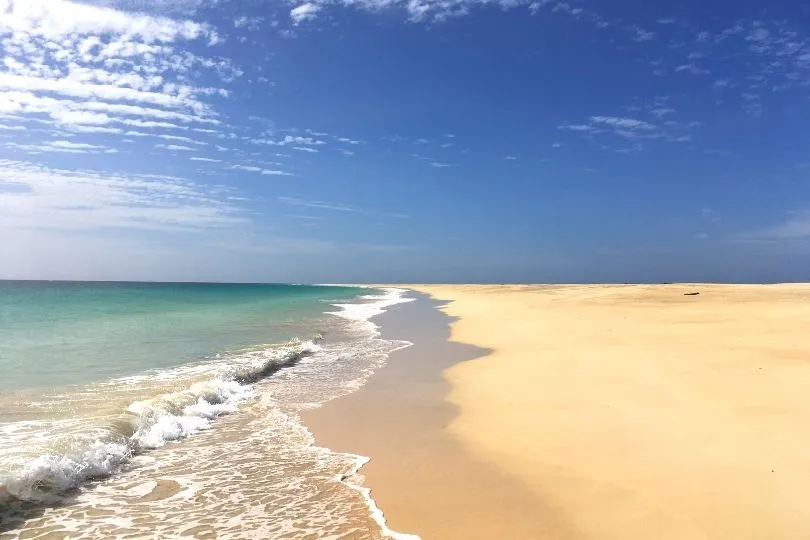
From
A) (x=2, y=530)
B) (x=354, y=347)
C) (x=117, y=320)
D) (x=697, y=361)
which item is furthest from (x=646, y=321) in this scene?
(x=117, y=320)

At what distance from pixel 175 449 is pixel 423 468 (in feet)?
12.9

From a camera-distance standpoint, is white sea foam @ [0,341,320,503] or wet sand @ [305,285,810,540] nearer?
wet sand @ [305,285,810,540]

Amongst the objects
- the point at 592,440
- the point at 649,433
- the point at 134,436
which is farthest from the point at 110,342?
the point at 649,433

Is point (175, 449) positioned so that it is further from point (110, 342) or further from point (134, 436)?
point (110, 342)

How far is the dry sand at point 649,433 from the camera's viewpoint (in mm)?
5129

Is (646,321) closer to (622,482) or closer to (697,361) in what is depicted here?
(697,361)

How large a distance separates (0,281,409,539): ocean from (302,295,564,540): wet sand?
301 mm

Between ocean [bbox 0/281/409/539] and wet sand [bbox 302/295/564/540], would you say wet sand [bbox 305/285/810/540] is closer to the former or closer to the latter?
wet sand [bbox 302/295/564/540]

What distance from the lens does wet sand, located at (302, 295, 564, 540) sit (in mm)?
5137

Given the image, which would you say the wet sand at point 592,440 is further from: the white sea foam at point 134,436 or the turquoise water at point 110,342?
the turquoise water at point 110,342

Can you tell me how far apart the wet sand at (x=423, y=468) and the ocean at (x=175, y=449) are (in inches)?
11.9

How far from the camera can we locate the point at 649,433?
7.59 meters

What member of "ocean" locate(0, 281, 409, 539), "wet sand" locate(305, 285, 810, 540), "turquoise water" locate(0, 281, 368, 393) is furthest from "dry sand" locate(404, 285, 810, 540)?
"turquoise water" locate(0, 281, 368, 393)

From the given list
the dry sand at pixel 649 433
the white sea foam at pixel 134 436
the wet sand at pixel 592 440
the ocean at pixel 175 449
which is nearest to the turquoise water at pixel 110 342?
the ocean at pixel 175 449
